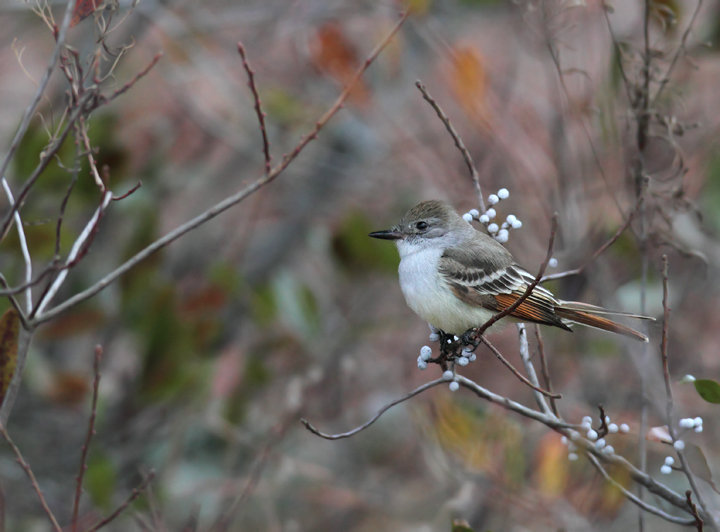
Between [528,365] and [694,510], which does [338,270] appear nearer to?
[528,365]

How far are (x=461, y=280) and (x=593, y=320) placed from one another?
25.5 inches

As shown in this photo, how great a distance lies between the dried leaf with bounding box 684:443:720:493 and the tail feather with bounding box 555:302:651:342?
52 centimetres

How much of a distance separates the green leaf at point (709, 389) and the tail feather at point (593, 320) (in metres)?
0.56

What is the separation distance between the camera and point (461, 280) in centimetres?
350

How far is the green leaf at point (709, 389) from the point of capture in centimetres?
247

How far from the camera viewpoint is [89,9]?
7.66ft

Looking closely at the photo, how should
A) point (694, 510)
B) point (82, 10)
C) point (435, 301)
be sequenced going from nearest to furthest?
1. point (694, 510)
2. point (82, 10)
3. point (435, 301)

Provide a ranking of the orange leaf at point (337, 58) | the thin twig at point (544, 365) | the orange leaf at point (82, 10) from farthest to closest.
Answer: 1. the orange leaf at point (337, 58)
2. the thin twig at point (544, 365)
3. the orange leaf at point (82, 10)

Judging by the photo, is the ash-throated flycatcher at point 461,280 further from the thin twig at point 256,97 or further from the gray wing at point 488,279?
the thin twig at point 256,97

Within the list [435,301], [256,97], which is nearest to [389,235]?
[435,301]

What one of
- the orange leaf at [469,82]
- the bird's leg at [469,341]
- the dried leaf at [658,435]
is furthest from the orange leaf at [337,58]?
the dried leaf at [658,435]

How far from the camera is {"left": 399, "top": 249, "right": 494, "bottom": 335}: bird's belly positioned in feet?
10.6

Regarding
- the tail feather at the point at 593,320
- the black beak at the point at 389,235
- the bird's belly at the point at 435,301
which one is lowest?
the tail feather at the point at 593,320

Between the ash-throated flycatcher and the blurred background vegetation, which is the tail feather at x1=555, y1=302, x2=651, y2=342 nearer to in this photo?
the ash-throated flycatcher
